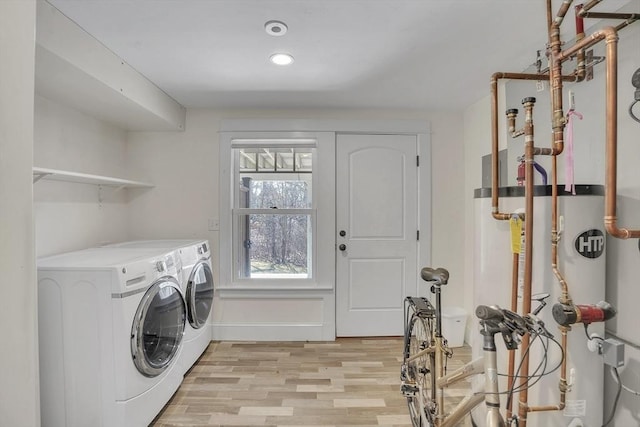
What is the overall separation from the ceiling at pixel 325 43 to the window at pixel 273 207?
61 cm

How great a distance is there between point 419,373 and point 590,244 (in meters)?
1.01

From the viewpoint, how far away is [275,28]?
158cm

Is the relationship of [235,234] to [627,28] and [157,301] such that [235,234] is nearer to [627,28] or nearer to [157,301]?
[157,301]

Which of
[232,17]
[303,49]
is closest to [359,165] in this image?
[303,49]

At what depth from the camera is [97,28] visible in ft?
5.20

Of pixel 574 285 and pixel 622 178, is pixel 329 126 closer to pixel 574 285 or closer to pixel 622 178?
pixel 622 178

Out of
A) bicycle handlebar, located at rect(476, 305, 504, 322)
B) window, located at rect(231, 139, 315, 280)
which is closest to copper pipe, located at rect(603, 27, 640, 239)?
bicycle handlebar, located at rect(476, 305, 504, 322)

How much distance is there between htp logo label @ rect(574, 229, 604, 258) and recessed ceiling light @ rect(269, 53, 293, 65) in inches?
70.4

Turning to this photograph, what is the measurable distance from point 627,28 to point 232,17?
5.92ft

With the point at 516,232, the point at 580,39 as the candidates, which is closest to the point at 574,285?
the point at 516,232

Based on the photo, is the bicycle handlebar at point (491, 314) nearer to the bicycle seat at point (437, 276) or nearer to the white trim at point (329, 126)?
the bicycle seat at point (437, 276)

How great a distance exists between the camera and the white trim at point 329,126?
2.86 meters

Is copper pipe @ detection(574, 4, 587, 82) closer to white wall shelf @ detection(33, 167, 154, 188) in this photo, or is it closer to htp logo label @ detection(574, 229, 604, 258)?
htp logo label @ detection(574, 229, 604, 258)

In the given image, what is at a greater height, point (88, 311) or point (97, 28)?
point (97, 28)
